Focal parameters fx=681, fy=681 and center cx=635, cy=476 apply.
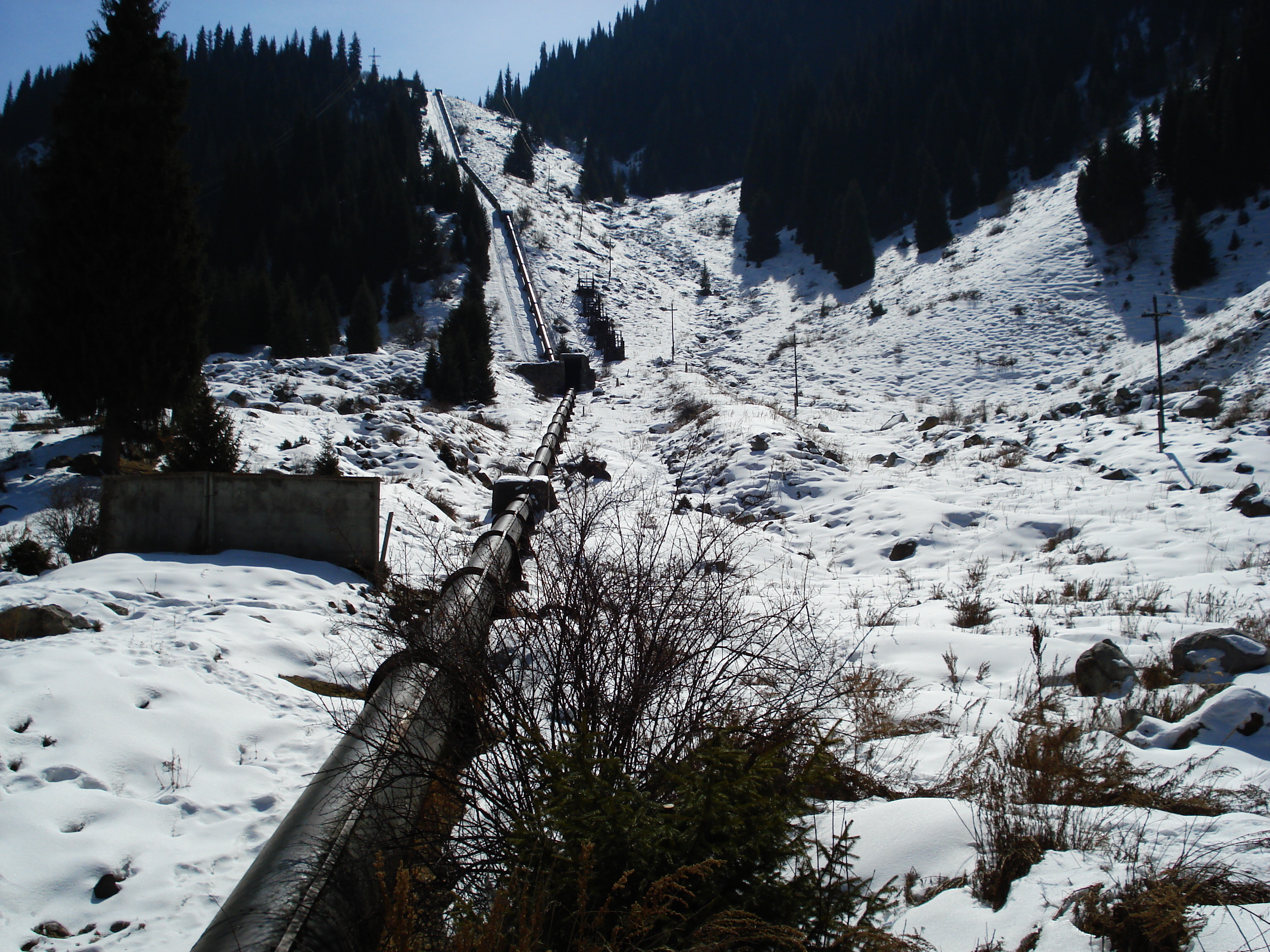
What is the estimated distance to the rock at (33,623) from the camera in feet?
18.3

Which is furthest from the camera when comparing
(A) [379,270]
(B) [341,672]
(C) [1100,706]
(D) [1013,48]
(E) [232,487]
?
(D) [1013,48]

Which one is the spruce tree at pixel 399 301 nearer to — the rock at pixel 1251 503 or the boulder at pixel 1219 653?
the rock at pixel 1251 503

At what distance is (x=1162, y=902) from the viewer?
2.43 m

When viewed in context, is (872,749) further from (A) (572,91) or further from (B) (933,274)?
(A) (572,91)

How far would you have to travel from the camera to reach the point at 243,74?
313ft

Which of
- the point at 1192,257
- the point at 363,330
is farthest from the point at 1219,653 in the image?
the point at 1192,257

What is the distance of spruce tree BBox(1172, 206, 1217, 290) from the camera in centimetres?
2953

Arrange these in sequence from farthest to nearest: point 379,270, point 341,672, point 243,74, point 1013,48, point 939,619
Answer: point 243,74, point 1013,48, point 379,270, point 939,619, point 341,672

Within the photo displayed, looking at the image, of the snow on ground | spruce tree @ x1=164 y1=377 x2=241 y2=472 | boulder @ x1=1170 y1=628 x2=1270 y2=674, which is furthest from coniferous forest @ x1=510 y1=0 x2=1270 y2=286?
spruce tree @ x1=164 y1=377 x2=241 y2=472

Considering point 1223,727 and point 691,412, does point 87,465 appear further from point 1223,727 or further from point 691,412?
point 691,412

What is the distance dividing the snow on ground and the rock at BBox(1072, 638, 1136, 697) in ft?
0.53

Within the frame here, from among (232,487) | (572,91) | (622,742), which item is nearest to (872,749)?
(622,742)

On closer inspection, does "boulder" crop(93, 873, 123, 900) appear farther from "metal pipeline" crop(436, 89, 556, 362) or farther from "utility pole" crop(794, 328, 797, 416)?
"metal pipeline" crop(436, 89, 556, 362)

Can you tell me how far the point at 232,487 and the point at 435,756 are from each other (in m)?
6.94
